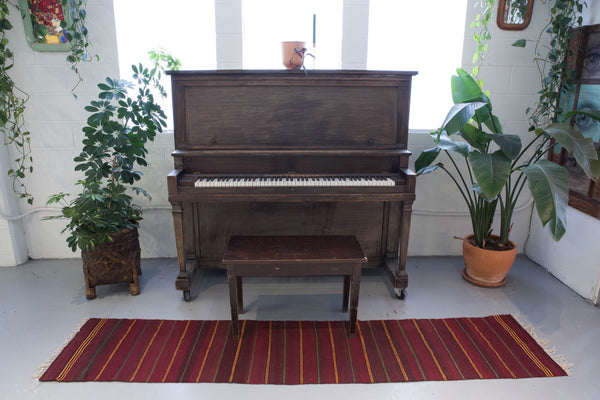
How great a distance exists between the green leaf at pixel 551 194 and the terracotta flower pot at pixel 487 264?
0.62 meters

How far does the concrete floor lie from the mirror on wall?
173cm

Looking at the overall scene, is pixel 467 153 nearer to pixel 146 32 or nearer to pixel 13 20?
pixel 146 32

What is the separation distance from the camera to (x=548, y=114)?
9.50 feet

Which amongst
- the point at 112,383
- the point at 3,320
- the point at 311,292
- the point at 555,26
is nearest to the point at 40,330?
the point at 3,320

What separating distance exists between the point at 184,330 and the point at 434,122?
7.51 feet

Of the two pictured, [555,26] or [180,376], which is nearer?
[180,376]

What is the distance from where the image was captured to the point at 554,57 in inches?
111

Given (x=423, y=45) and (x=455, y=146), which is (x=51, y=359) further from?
(x=423, y=45)

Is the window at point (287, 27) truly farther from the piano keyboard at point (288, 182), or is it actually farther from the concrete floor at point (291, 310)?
the concrete floor at point (291, 310)

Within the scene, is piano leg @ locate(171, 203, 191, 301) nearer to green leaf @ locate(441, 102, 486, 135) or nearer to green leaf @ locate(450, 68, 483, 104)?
green leaf @ locate(441, 102, 486, 135)

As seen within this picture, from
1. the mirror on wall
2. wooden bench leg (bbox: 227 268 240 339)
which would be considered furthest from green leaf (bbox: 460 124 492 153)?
wooden bench leg (bbox: 227 268 240 339)

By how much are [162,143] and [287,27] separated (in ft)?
4.02

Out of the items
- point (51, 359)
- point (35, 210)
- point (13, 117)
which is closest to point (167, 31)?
point (13, 117)

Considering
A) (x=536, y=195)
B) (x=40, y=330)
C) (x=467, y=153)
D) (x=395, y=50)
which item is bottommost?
(x=40, y=330)
